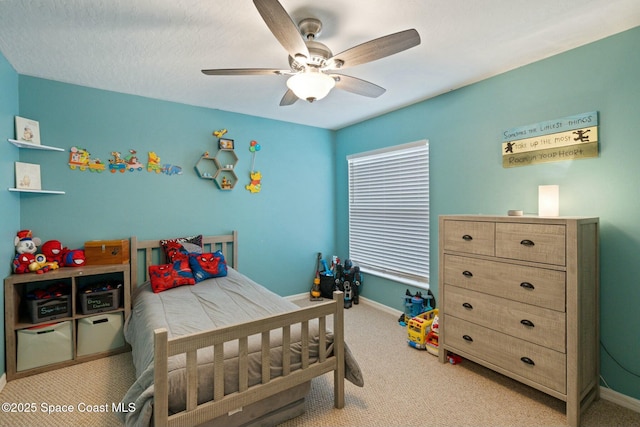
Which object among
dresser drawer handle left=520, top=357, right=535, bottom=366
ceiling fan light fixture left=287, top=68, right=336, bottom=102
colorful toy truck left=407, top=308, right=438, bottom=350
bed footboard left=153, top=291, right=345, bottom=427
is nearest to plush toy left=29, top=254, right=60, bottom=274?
bed footboard left=153, top=291, right=345, bottom=427

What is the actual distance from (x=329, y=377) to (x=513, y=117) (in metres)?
2.62

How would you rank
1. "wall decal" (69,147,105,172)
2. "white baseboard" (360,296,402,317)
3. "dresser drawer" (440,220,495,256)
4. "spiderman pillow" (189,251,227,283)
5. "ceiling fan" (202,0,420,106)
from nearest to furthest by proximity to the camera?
"ceiling fan" (202,0,420,106) → "dresser drawer" (440,220,495,256) → "wall decal" (69,147,105,172) → "spiderman pillow" (189,251,227,283) → "white baseboard" (360,296,402,317)

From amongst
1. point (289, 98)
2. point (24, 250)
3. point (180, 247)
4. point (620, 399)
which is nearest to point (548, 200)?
point (620, 399)

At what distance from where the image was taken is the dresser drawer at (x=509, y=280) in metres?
1.88

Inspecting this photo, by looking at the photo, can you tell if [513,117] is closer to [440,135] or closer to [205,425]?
[440,135]

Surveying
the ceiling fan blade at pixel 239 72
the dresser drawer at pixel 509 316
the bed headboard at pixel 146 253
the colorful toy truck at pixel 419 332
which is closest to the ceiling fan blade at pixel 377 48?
the ceiling fan blade at pixel 239 72

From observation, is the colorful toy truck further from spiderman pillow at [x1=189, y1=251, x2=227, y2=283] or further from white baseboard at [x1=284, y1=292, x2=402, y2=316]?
spiderman pillow at [x1=189, y1=251, x2=227, y2=283]

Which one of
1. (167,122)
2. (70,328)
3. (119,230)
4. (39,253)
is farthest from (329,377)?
(167,122)

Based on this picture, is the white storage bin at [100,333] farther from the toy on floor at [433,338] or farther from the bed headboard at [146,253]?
the toy on floor at [433,338]

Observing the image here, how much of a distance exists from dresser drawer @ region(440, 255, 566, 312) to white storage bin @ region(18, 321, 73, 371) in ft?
10.5

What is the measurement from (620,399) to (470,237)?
1399mm

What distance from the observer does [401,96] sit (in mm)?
3074

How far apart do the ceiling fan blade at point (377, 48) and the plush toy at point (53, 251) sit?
9.06 ft

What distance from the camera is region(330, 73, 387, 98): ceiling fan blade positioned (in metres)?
1.99
